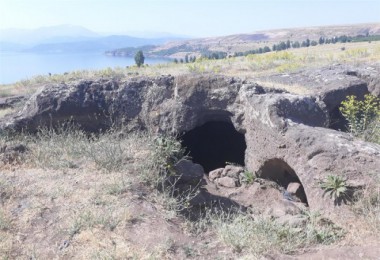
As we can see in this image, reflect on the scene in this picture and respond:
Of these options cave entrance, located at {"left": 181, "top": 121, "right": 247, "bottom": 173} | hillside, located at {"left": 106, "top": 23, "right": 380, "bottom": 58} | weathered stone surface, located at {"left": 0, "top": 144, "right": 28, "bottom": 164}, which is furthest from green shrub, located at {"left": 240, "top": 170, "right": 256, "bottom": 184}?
hillside, located at {"left": 106, "top": 23, "right": 380, "bottom": 58}

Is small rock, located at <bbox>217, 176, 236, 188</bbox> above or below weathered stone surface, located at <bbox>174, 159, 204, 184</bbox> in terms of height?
below

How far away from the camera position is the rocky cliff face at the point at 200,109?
24.2 ft

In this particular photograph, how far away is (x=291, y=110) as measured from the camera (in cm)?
757

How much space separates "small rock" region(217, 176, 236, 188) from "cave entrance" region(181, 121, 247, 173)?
1.80m

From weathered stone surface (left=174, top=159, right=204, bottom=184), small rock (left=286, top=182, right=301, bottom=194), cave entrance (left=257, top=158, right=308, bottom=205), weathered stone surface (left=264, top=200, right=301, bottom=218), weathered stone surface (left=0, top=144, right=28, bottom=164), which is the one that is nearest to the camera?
weathered stone surface (left=264, top=200, right=301, bottom=218)

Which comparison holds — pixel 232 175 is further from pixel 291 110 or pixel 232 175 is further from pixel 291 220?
pixel 291 220

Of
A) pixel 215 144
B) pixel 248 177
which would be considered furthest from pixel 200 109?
pixel 248 177

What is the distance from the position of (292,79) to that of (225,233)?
8.40m

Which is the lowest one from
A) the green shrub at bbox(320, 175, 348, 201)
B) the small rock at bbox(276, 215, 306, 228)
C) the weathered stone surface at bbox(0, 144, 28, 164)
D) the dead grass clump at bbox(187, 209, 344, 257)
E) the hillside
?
the hillside

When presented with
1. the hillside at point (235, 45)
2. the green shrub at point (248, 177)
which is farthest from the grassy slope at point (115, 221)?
the hillside at point (235, 45)

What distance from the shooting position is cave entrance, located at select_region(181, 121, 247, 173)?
1007 centimetres

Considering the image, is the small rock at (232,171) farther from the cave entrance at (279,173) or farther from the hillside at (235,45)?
the hillside at (235,45)

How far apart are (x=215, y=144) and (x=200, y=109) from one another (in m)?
1.73

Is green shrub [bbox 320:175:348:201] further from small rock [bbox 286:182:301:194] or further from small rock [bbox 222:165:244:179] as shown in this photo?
small rock [bbox 222:165:244:179]
